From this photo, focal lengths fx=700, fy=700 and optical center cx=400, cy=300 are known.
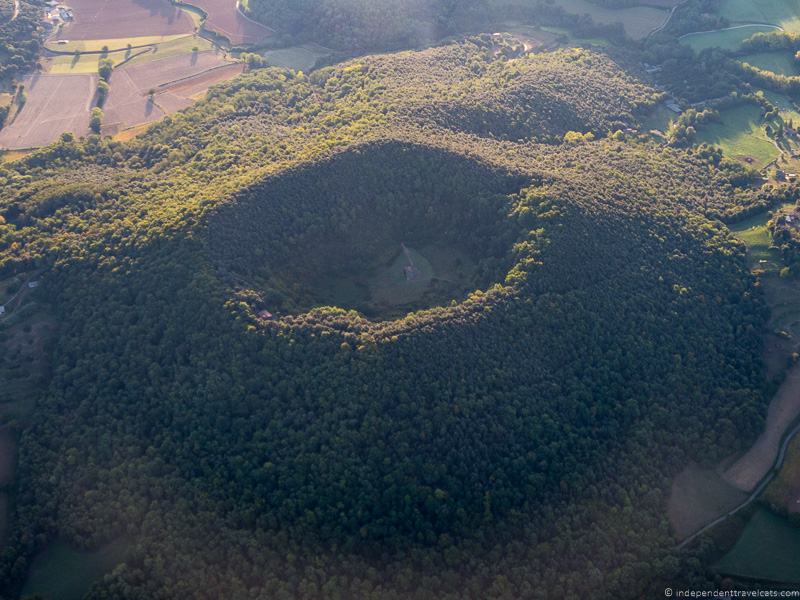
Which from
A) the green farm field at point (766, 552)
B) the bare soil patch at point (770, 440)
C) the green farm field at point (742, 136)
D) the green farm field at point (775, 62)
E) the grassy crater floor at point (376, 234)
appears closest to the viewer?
the green farm field at point (766, 552)

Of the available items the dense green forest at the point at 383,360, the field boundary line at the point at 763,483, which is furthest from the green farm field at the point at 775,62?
the field boundary line at the point at 763,483

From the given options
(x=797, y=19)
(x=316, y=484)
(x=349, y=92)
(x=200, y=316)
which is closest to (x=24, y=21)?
(x=349, y=92)

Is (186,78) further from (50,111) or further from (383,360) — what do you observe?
(383,360)

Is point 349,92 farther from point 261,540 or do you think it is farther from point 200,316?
point 261,540

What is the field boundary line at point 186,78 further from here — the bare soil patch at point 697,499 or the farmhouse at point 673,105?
the bare soil patch at point 697,499

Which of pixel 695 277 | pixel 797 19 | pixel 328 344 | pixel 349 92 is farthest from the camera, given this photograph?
pixel 797 19

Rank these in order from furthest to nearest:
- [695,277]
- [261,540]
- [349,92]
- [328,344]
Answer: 1. [349,92]
2. [695,277]
3. [328,344]
4. [261,540]
